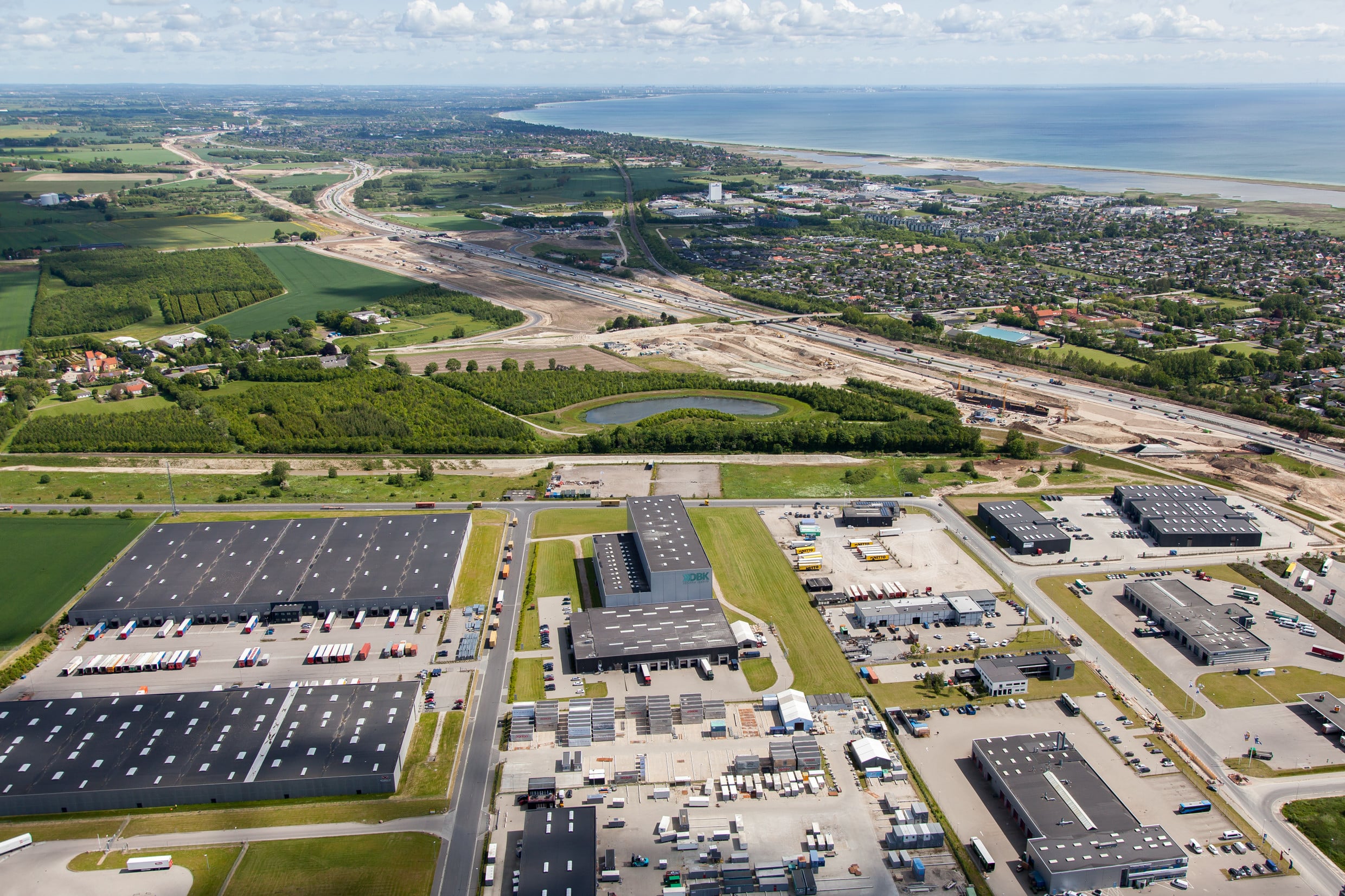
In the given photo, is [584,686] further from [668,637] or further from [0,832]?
[0,832]

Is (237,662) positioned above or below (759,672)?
below

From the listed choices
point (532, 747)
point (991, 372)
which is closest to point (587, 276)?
point (991, 372)

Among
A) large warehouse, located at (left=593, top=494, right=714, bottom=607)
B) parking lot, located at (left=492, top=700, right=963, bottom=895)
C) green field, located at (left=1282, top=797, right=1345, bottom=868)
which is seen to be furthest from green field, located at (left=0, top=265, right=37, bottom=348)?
green field, located at (left=1282, top=797, right=1345, bottom=868)

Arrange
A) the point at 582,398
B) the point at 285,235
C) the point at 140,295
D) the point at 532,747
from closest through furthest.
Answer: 1. the point at 532,747
2. the point at 582,398
3. the point at 140,295
4. the point at 285,235

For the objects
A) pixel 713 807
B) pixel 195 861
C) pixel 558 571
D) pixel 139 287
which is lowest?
pixel 195 861

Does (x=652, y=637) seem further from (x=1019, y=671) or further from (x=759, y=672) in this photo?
(x=1019, y=671)

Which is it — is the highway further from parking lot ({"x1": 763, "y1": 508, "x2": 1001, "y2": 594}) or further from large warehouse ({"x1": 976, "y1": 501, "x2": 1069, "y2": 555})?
parking lot ({"x1": 763, "y1": 508, "x2": 1001, "y2": 594})

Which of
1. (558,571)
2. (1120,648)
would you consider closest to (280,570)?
(558,571)
